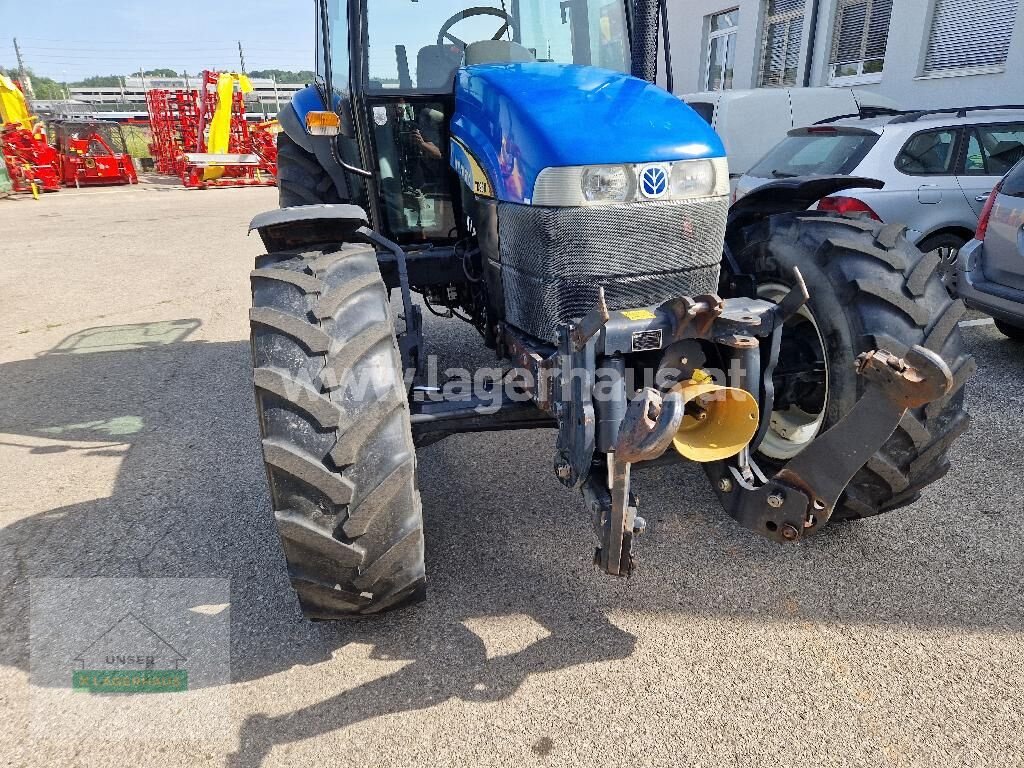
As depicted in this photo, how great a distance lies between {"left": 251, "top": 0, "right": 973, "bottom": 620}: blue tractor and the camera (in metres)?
1.91

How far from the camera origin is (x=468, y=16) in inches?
122

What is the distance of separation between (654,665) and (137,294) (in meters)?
6.90

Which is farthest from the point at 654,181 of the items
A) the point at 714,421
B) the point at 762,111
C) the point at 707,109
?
the point at 762,111

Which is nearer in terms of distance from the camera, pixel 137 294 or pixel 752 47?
pixel 137 294

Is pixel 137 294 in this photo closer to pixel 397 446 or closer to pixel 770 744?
pixel 397 446

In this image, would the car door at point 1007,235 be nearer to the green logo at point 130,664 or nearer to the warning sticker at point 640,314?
the warning sticker at point 640,314

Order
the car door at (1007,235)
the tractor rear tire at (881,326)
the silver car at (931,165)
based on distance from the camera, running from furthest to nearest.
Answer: the silver car at (931,165), the car door at (1007,235), the tractor rear tire at (881,326)

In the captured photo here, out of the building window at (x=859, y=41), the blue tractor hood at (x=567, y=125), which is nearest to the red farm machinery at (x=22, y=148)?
the building window at (x=859, y=41)

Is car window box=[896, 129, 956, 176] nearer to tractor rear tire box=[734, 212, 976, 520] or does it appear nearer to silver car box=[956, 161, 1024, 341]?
silver car box=[956, 161, 1024, 341]

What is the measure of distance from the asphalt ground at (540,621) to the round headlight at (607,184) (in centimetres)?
137

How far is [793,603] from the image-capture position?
7.91 ft

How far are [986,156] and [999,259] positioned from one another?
1838 mm

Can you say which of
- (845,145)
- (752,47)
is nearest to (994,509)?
(845,145)

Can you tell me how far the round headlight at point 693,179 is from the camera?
2236 millimetres
